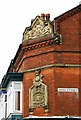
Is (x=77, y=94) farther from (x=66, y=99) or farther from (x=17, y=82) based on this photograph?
(x=17, y=82)

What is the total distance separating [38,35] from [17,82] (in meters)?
3.87

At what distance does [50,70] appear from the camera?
107 ft

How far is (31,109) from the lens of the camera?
3284 centimetres

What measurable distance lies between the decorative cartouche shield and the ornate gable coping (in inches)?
111

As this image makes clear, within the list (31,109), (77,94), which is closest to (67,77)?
(77,94)

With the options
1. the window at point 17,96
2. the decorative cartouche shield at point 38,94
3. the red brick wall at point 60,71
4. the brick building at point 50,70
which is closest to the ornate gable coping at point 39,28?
the brick building at point 50,70

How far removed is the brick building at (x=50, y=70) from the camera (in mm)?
32219

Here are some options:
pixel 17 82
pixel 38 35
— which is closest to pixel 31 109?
pixel 17 82

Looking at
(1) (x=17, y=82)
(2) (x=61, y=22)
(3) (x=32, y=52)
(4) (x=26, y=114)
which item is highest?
(2) (x=61, y=22)

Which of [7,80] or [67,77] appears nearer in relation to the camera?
[67,77]

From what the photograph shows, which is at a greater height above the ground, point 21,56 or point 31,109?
point 21,56

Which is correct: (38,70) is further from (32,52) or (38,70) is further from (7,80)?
(7,80)

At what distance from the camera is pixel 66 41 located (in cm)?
3309

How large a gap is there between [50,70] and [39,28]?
331cm
